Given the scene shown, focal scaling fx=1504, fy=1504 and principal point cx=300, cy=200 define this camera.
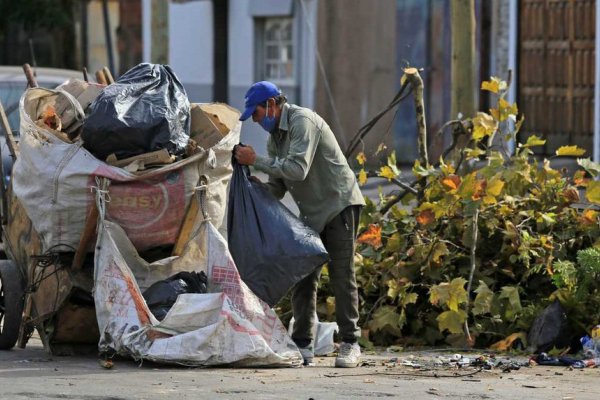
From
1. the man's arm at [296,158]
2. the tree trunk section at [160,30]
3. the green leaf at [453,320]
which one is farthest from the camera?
the tree trunk section at [160,30]

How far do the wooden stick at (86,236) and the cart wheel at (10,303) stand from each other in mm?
456

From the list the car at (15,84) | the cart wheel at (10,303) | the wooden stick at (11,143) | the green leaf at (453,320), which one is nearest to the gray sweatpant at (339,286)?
the green leaf at (453,320)

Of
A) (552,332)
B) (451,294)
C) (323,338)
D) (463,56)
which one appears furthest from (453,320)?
(463,56)

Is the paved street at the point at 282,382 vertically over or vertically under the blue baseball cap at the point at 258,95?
under

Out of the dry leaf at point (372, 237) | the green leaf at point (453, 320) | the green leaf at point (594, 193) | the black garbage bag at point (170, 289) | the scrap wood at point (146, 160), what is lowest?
the green leaf at point (453, 320)

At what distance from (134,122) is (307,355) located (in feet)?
5.29

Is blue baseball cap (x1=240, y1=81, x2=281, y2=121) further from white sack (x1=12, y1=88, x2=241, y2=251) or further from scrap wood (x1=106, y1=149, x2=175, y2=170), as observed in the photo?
scrap wood (x1=106, y1=149, x2=175, y2=170)

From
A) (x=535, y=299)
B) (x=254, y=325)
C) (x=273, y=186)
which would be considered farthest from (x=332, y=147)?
(x=535, y=299)

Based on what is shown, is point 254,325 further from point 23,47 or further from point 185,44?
point 23,47

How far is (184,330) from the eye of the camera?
7945 millimetres

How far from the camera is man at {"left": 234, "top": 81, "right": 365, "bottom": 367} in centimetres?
809

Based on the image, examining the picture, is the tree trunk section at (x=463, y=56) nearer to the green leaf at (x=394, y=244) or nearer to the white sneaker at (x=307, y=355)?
the green leaf at (x=394, y=244)

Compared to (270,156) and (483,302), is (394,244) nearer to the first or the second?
(483,302)

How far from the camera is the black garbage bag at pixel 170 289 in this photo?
817 centimetres
